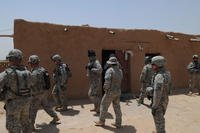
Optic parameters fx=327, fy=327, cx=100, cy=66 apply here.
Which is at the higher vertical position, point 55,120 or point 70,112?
point 55,120

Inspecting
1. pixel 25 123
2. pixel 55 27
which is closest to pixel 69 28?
pixel 55 27

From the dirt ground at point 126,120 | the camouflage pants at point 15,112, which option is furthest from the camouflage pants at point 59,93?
the camouflage pants at point 15,112

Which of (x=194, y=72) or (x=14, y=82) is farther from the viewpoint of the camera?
(x=194, y=72)

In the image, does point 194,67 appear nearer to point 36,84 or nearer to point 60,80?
point 60,80

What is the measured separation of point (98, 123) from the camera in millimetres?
8898

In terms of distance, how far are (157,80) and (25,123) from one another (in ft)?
9.50

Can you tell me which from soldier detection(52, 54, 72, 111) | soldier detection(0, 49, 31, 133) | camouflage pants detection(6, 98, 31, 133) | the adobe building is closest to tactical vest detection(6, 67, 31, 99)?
soldier detection(0, 49, 31, 133)

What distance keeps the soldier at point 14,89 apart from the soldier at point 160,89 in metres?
2.65

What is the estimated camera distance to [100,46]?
12805 mm

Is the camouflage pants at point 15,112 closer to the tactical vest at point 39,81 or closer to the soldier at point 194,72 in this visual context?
the tactical vest at point 39,81

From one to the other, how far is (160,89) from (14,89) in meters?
2.99

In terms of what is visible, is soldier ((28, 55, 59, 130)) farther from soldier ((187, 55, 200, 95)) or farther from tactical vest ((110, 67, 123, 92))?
soldier ((187, 55, 200, 95))

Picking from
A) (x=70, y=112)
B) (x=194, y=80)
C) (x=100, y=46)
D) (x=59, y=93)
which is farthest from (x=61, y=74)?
(x=194, y=80)

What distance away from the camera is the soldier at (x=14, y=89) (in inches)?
240
